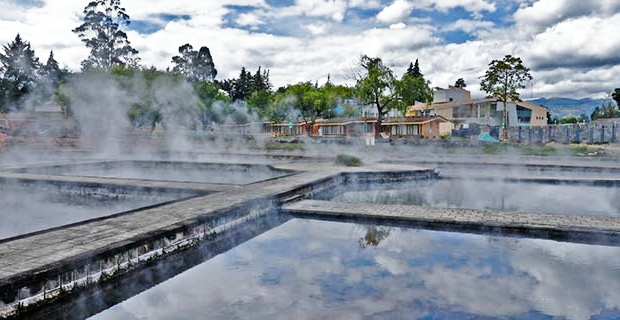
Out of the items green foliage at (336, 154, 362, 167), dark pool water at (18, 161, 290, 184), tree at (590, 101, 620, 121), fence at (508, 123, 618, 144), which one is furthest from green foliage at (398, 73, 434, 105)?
tree at (590, 101, 620, 121)

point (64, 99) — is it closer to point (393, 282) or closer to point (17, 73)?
point (17, 73)

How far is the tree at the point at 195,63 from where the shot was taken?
44.4 m

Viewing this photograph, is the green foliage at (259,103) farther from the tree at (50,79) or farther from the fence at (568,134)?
the fence at (568,134)

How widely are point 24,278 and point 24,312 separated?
0.23m

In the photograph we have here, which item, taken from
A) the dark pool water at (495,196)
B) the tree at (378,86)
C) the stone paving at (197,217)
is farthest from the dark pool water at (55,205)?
the tree at (378,86)

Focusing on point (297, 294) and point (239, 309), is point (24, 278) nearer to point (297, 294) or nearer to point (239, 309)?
point (239, 309)

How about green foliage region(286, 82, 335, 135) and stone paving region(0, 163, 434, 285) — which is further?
green foliage region(286, 82, 335, 135)

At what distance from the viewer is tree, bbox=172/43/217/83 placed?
44.4m

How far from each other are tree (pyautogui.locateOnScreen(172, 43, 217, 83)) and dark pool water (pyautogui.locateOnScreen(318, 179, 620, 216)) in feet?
121

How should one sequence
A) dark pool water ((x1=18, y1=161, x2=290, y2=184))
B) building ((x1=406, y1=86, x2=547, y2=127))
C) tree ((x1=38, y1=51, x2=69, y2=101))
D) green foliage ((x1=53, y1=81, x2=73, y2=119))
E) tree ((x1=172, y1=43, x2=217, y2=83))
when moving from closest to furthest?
dark pool water ((x1=18, y1=161, x2=290, y2=184))
green foliage ((x1=53, y1=81, x2=73, y2=119))
tree ((x1=38, y1=51, x2=69, y2=101))
building ((x1=406, y1=86, x2=547, y2=127))
tree ((x1=172, y1=43, x2=217, y2=83))

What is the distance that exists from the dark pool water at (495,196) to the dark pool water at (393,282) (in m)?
2.41

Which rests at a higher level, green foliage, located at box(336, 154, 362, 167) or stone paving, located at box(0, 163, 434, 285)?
green foliage, located at box(336, 154, 362, 167)

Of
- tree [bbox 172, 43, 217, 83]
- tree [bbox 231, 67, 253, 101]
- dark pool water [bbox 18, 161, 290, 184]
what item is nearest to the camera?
dark pool water [bbox 18, 161, 290, 184]

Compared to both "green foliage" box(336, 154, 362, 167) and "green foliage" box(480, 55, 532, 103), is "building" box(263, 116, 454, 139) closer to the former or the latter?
"green foliage" box(480, 55, 532, 103)
